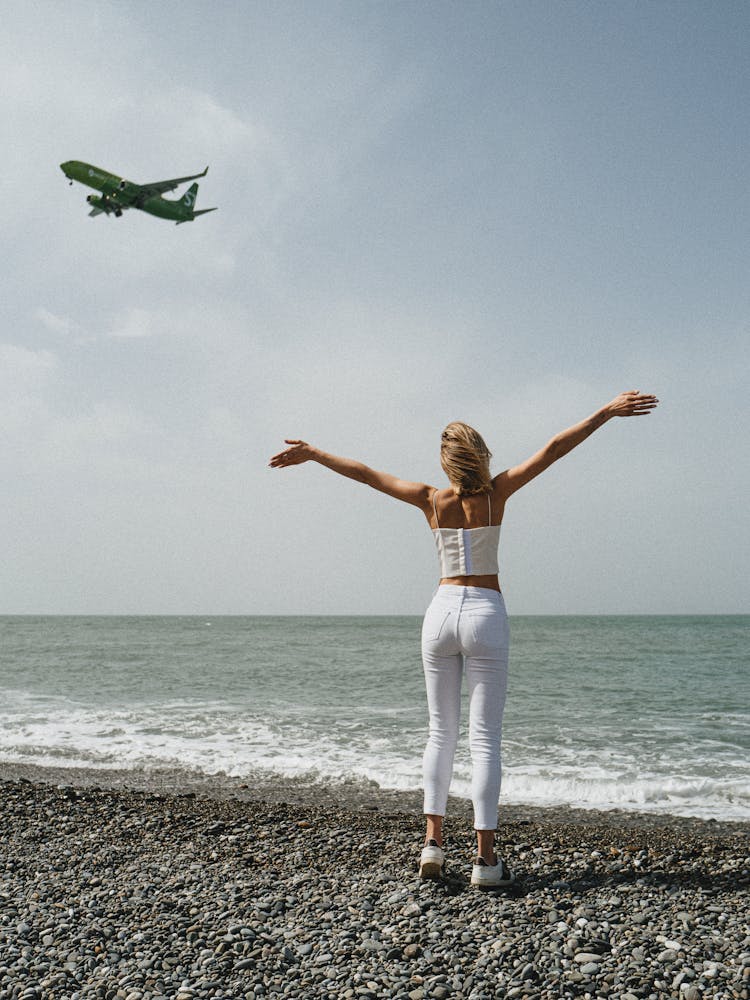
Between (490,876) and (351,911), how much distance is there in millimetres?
816

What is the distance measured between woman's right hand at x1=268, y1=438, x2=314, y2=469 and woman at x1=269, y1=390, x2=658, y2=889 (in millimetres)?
875

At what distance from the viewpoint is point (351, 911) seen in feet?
12.6

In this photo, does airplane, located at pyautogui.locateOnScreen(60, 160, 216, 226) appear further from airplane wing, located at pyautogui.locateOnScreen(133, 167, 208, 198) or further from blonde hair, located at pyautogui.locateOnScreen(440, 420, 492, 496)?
blonde hair, located at pyautogui.locateOnScreen(440, 420, 492, 496)

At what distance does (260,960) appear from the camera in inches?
131

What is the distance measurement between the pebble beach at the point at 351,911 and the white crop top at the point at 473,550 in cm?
182

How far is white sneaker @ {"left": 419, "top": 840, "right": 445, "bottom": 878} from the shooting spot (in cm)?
413

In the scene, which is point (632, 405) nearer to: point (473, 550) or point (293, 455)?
point (473, 550)

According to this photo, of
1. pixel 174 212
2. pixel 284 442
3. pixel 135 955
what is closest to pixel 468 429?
pixel 284 442

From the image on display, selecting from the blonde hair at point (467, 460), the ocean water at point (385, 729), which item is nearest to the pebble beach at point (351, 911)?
the ocean water at point (385, 729)

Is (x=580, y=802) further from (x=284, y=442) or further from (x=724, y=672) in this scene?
(x=724, y=672)

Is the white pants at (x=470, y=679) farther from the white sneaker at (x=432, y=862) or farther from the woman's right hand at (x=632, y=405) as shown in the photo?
the woman's right hand at (x=632, y=405)

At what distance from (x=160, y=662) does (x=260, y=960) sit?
80.3ft

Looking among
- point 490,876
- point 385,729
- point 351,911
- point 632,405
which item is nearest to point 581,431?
point 632,405

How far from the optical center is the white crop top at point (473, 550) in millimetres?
4066
